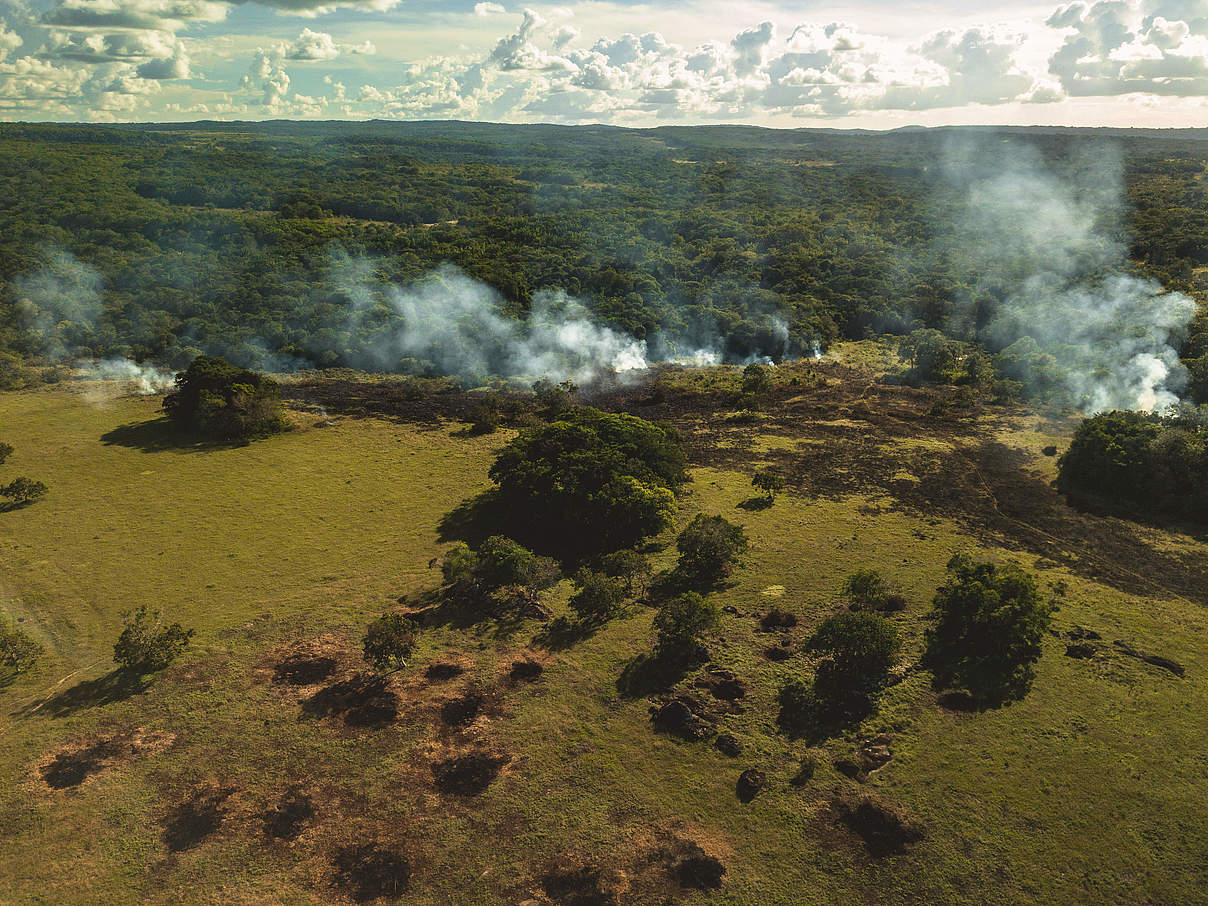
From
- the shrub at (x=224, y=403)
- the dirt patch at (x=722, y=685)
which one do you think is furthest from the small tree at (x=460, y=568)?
the shrub at (x=224, y=403)

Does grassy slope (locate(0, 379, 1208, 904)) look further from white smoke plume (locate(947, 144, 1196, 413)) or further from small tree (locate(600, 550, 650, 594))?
white smoke plume (locate(947, 144, 1196, 413))

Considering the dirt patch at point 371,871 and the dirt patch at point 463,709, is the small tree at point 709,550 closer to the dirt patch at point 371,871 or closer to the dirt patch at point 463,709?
the dirt patch at point 463,709

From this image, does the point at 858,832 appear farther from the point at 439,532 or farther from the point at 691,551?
the point at 439,532

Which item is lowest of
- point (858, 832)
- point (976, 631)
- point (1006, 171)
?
point (858, 832)

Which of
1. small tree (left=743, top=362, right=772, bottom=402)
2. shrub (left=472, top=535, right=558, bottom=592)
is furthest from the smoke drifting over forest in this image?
shrub (left=472, top=535, right=558, bottom=592)

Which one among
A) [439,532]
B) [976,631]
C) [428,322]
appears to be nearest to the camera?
[976,631]

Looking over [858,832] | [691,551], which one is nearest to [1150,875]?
[858,832]
